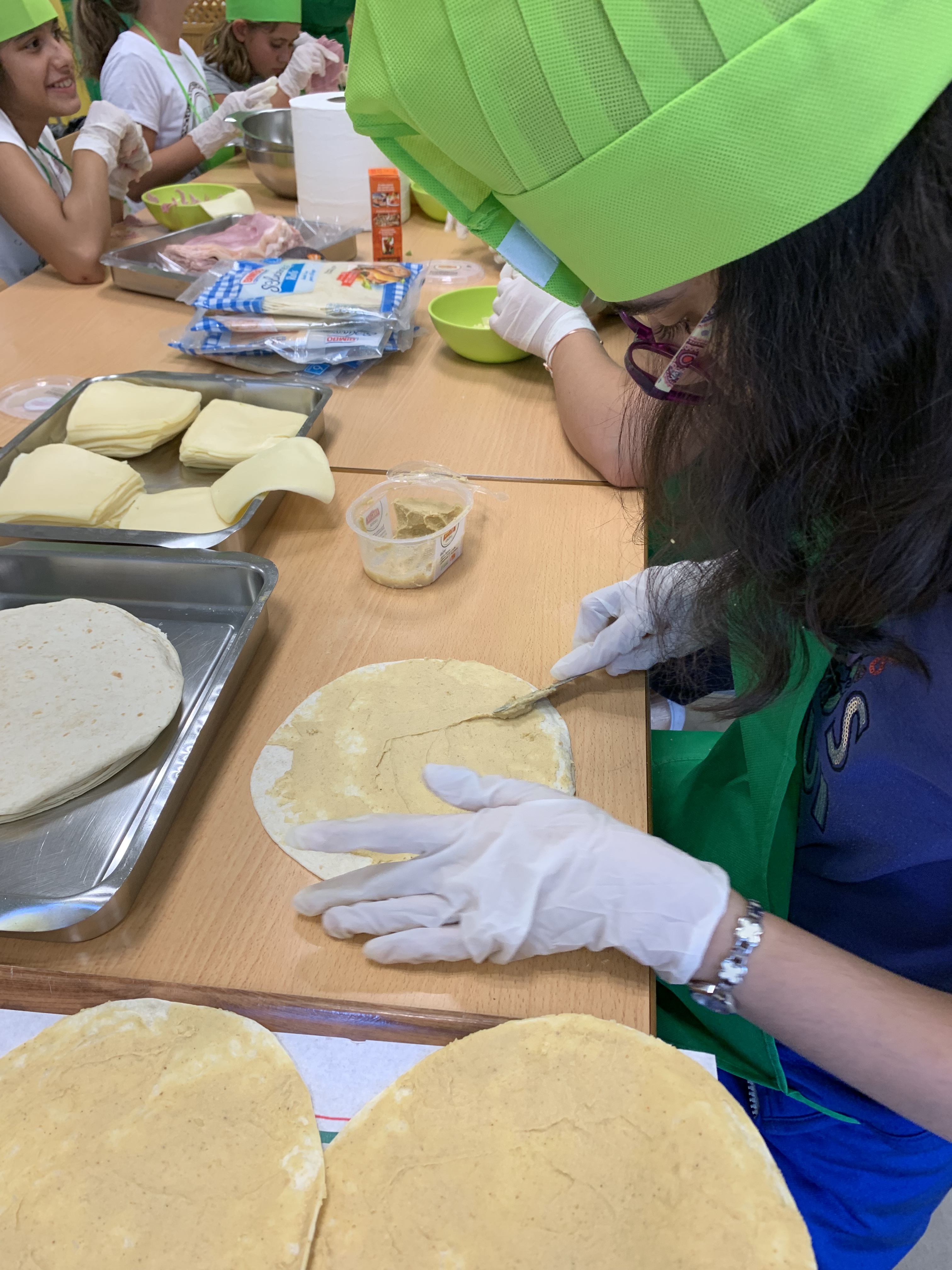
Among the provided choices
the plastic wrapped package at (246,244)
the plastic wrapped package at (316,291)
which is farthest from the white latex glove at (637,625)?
the plastic wrapped package at (246,244)

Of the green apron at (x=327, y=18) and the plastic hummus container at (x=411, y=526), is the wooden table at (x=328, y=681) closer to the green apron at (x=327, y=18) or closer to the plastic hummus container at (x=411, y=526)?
the plastic hummus container at (x=411, y=526)

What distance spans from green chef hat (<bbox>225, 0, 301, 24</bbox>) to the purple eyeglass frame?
3.86 metres

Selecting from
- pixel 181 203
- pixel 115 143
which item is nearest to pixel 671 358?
pixel 181 203

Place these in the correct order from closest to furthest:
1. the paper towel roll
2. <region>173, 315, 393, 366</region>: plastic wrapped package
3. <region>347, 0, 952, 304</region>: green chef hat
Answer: <region>347, 0, 952, 304</region>: green chef hat < <region>173, 315, 393, 366</region>: plastic wrapped package < the paper towel roll

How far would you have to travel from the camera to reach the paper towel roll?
248 centimetres

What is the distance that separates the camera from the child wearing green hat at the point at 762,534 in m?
0.54

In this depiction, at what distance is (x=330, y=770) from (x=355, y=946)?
0.77 ft

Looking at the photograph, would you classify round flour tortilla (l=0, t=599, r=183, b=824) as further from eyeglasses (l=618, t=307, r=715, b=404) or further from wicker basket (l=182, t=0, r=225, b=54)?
wicker basket (l=182, t=0, r=225, b=54)

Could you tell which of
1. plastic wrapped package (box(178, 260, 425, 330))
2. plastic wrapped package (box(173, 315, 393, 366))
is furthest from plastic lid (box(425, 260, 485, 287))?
plastic wrapped package (box(173, 315, 393, 366))

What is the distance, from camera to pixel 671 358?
0.92 metres

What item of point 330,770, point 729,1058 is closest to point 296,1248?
point 330,770

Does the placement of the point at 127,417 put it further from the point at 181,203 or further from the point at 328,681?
the point at 181,203

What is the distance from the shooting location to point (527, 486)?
153 cm

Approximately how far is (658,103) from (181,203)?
8.25ft
